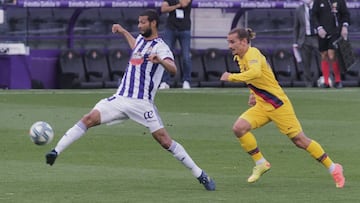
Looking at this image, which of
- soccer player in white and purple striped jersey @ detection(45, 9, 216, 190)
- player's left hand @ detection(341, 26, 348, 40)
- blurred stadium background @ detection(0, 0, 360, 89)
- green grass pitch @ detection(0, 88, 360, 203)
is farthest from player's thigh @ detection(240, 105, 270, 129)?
blurred stadium background @ detection(0, 0, 360, 89)

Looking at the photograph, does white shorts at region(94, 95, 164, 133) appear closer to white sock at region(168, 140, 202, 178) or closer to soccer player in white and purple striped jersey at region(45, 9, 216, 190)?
soccer player in white and purple striped jersey at region(45, 9, 216, 190)

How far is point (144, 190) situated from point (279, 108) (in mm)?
1775

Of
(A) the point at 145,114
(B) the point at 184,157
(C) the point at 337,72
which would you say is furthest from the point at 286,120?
(C) the point at 337,72

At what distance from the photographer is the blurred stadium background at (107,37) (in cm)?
2689

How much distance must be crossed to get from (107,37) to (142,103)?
16292 mm

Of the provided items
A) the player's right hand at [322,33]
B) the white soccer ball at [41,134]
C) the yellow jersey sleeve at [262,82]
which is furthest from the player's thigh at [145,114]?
the player's right hand at [322,33]

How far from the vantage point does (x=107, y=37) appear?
28.7m

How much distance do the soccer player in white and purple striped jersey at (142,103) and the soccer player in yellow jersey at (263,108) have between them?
774 mm

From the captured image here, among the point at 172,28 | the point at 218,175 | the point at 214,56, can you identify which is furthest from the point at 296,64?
the point at 218,175

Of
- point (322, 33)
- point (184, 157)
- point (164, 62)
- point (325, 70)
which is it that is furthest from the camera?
point (325, 70)

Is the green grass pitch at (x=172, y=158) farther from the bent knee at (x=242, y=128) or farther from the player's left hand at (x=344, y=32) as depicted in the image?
the player's left hand at (x=344, y=32)

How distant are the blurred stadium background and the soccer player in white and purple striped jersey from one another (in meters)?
13.6

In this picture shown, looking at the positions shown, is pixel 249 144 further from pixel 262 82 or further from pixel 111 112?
pixel 111 112

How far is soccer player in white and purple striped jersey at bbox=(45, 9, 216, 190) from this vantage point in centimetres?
1239
